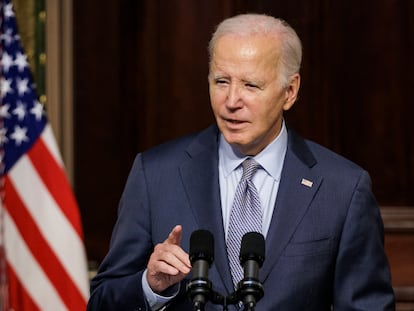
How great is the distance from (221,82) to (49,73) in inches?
71.0

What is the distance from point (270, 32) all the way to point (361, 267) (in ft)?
2.14

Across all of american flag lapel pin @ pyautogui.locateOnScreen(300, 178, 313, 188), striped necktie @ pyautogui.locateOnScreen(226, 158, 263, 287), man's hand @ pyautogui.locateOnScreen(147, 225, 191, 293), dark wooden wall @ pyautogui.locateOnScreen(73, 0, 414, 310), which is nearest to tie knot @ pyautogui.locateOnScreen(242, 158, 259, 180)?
striped necktie @ pyautogui.locateOnScreen(226, 158, 263, 287)

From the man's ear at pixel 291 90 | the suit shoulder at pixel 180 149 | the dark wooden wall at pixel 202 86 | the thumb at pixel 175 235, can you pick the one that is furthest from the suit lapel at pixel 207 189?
the dark wooden wall at pixel 202 86

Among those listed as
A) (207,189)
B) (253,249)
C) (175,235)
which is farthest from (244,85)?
(253,249)

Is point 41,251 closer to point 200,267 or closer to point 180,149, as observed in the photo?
point 180,149

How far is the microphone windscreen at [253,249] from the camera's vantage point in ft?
7.81

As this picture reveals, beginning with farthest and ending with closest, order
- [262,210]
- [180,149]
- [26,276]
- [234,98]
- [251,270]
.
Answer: [26,276], [180,149], [262,210], [234,98], [251,270]

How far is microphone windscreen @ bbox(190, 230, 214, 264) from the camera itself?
93.6 inches

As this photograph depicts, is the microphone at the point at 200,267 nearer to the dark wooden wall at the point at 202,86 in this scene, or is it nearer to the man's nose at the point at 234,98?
the man's nose at the point at 234,98

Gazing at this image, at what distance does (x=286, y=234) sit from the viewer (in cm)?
290

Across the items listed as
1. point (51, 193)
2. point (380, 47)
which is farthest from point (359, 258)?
point (380, 47)

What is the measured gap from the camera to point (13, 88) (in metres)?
3.69

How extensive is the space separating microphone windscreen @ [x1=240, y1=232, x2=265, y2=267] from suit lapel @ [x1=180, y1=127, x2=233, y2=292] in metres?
0.47

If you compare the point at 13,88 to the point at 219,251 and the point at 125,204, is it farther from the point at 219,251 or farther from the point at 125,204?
the point at 219,251
